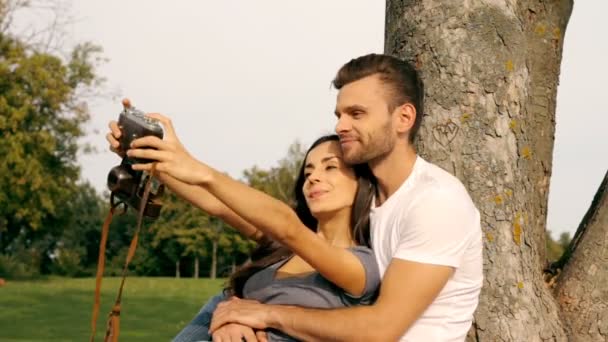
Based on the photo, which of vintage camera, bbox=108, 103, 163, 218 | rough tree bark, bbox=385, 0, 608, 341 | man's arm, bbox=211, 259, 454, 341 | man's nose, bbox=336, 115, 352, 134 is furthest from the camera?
rough tree bark, bbox=385, 0, 608, 341

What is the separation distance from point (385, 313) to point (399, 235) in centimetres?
33

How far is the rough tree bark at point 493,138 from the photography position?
4.59 m

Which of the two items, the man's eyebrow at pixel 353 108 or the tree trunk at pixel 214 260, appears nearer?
the man's eyebrow at pixel 353 108

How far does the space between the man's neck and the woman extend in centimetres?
11

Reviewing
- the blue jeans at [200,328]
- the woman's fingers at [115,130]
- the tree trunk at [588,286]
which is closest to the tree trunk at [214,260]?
the tree trunk at [588,286]

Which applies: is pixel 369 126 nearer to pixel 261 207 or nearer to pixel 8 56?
pixel 261 207

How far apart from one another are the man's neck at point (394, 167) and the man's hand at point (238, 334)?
83 cm

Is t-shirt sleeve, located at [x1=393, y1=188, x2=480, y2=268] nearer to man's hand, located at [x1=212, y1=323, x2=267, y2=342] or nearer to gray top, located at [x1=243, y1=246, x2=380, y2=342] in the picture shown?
gray top, located at [x1=243, y1=246, x2=380, y2=342]

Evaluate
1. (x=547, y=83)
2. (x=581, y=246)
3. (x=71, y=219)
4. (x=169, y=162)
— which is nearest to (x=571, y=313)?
(x=581, y=246)

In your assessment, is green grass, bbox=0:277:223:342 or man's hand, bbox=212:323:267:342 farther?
green grass, bbox=0:277:223:342

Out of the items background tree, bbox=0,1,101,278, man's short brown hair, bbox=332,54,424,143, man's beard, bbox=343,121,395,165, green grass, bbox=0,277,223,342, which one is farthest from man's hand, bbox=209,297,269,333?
background tree, bbox=0,1,101,278

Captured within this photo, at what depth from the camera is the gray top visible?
12.0 ft

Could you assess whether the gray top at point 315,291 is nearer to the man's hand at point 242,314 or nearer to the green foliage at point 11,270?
the man's hand at point 242,314

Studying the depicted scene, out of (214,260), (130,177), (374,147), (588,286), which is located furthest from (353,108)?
(214,260)
